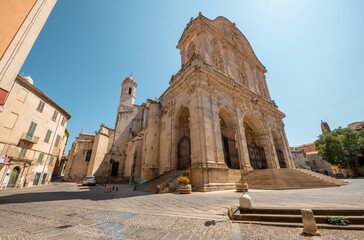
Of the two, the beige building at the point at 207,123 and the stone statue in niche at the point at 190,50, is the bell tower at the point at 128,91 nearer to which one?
the beige building at the point at 207,123

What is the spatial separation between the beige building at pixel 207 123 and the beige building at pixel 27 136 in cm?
685

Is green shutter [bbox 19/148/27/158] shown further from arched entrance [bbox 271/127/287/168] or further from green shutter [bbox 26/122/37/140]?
arched entrance [bbox 271/127/287/168]

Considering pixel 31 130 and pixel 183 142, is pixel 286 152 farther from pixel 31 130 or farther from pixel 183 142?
pixel 31 130

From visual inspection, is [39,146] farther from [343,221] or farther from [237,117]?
[343,221]

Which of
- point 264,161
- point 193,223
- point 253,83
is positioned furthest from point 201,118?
point 253,83

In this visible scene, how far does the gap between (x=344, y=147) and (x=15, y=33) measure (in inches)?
Result: 1408

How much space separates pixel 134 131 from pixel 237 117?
20929 mm

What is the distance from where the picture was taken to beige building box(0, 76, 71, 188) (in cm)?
1312

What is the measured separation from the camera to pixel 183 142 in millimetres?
15016

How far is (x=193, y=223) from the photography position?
297 centimetres

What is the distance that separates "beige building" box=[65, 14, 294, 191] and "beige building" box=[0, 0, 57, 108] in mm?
7702

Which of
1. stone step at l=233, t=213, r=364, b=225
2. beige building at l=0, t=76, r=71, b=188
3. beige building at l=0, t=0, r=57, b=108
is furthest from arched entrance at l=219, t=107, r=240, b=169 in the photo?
beige building at l=0, t=76, r=71, b=188

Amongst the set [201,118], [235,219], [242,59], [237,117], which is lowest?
[235,219]

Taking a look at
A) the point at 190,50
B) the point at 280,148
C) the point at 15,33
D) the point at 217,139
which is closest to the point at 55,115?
the point at 190,50
